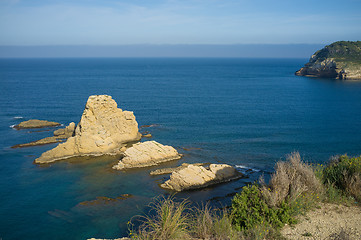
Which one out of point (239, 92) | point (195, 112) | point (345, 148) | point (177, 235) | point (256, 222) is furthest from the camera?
point (239, 92)

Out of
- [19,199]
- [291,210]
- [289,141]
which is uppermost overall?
[291,210]

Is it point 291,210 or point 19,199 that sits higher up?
point 291,210

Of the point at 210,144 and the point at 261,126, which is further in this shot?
the point at 261,126

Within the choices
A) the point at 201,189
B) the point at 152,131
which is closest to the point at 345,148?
the point at 201,189

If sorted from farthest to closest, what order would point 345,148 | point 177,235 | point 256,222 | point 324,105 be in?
point 324,105 < point 345,148 < point 256,222 < point 177,235

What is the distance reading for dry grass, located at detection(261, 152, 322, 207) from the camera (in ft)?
44.7

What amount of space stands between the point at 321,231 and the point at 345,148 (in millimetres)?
28013

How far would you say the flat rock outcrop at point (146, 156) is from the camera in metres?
32.0

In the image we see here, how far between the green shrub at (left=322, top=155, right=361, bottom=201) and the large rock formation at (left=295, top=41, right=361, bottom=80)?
338 ft

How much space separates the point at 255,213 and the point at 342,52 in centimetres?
12822

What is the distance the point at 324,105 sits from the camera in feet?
210

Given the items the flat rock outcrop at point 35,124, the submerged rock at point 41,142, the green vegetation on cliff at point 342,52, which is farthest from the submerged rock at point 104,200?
the green vegetation on cliff at point 342,52

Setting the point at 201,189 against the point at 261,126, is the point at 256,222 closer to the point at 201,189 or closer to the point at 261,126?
the point at 201,189

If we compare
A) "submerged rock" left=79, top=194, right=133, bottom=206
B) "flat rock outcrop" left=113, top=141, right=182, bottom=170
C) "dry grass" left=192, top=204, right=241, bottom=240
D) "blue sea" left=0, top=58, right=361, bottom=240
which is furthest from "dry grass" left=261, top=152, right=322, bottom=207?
"flat rock outcrop" left=113, top=141, right=182, bottom=170
